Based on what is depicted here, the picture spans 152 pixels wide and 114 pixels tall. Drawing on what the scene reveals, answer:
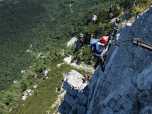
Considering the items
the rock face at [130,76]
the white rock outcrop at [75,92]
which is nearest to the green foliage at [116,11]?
the white rock outcrop at [75,92]

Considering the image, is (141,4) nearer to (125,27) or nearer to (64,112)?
(125,27)

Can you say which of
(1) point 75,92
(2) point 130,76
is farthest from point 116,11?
(2) point 130,76

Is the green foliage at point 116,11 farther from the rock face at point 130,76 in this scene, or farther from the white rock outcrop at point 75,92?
the rock face at point 130,76

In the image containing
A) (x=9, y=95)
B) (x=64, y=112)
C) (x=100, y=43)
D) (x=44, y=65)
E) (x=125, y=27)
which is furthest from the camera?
(x=44, y=65)

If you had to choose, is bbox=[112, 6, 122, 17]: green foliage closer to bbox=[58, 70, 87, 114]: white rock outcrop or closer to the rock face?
bbox=[58, 70, 87, 114]: white rock outcrop

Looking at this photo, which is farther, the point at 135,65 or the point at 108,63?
the point at 108,63

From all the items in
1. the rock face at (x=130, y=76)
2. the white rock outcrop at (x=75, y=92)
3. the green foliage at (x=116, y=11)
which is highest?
the rock face at (x=130, y=76)

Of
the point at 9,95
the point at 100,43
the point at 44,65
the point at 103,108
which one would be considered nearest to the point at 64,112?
the point at 103,108

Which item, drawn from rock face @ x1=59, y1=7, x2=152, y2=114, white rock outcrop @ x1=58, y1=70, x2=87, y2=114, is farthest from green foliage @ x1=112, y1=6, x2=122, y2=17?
rock face @ x1=59, y1=7, x2=152, y2=114

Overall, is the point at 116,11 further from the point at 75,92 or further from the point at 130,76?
the point at 130,76
